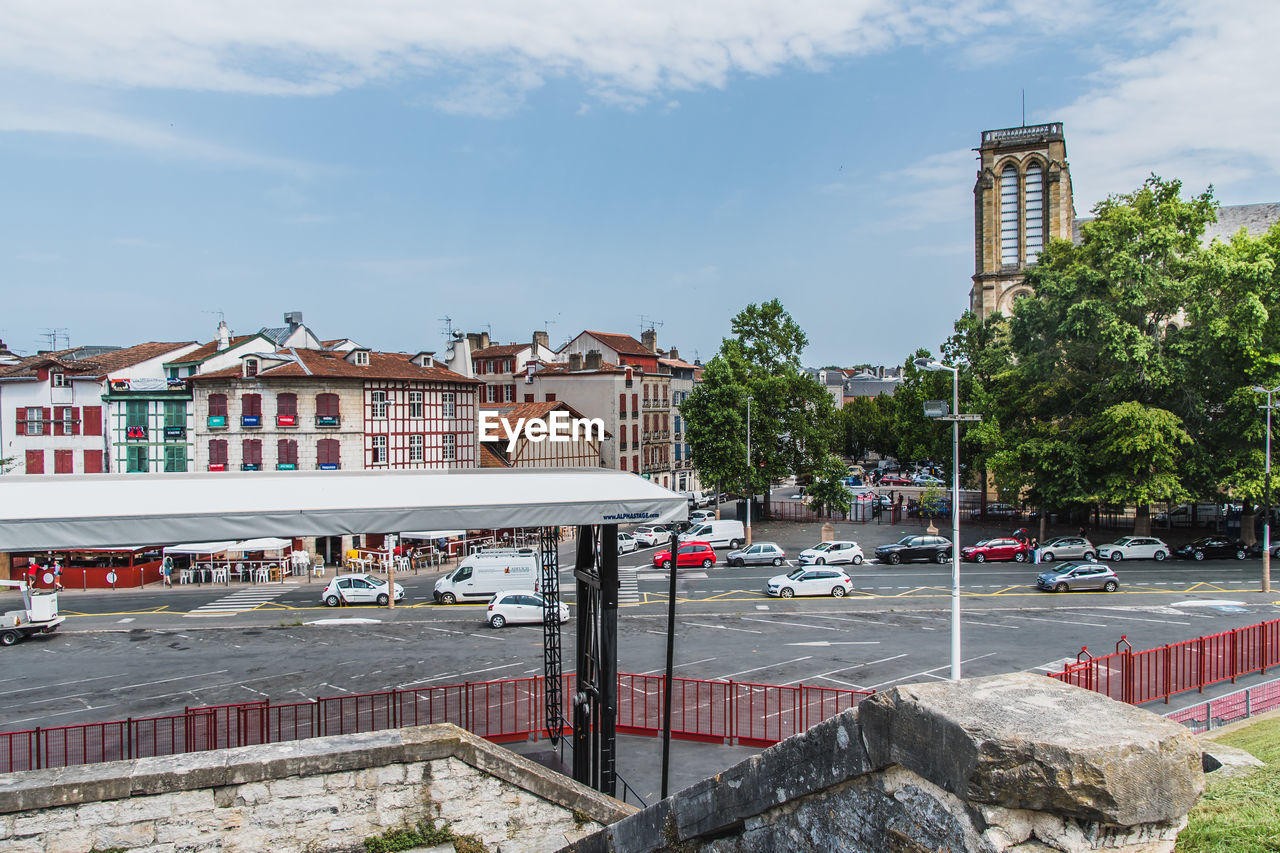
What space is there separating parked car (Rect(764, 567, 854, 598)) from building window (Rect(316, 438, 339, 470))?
79.9 feet

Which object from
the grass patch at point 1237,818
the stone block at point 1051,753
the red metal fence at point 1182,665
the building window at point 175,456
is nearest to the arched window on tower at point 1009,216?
the red metal fence at point 1182,665

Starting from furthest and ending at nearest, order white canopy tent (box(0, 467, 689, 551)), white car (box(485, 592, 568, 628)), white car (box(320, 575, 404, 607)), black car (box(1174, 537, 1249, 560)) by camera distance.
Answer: black car (box(1174, 537, 1249, 560)), white car (box(320, 575, 404, 607)), white car (box(485, 592, 568, 628)), white canopy tent (box(0, 467, 689, 551))

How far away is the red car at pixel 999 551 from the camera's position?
42.7 m

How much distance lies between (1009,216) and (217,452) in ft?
181

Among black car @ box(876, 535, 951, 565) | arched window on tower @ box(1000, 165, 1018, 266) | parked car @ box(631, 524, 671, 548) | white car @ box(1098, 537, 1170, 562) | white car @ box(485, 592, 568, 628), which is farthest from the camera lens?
arched window on tower @ box(1000, 165, 1018, 266)

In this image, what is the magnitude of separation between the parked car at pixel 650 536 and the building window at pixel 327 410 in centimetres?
1698

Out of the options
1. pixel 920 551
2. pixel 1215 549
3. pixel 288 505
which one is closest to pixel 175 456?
pixel 920 551

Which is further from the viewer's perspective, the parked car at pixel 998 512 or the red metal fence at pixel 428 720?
the parked car at pixel 998 512

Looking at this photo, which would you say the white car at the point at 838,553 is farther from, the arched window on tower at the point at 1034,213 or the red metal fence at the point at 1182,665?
the arched window on tower at the point at 1034,213

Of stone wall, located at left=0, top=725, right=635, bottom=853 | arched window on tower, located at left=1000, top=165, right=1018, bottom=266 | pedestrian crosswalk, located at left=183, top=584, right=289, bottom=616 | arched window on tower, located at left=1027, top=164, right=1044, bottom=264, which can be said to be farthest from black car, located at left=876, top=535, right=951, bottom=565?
stone wall, located at left=0, top=725, right=635, bottom=853

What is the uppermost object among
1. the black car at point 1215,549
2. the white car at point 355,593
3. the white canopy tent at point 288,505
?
the white canopy tent at point 288,505

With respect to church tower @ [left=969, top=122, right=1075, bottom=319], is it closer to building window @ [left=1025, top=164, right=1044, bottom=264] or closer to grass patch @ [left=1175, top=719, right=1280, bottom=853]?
building window @ [left=1025, top=164, right=1044, bottom=264]

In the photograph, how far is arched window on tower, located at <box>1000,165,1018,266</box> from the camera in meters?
65.5

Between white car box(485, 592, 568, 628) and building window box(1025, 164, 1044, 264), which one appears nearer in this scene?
white car box(485, 592, 568, 628)
